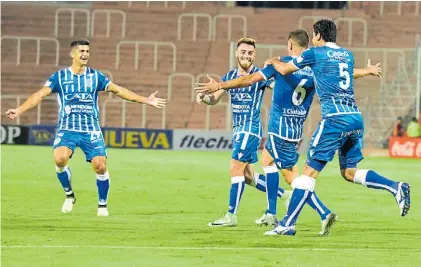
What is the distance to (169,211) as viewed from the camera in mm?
14883

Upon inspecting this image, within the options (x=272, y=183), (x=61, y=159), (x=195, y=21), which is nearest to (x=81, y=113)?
(x=61, y=159)

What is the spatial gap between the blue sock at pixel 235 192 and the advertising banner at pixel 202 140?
2164 centimetres

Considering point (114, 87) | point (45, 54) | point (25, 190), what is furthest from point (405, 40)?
point (114, 87)

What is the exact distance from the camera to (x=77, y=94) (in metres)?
14.1

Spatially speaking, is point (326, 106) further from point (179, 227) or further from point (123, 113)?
point (123, 113)

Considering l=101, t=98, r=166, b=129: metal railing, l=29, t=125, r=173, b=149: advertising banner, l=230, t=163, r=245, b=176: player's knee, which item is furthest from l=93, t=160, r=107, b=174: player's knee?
l=101, t=98, r=166, b=129: metal railing

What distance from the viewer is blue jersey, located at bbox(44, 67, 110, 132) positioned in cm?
1410

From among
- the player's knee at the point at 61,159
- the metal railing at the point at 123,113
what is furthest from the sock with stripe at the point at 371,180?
the metal railing at the point at 123,113

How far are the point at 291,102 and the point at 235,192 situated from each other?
1220 millimetres

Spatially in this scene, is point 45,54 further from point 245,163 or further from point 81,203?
point 245,163

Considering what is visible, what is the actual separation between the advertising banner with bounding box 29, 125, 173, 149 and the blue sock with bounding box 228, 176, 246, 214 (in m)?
22.0

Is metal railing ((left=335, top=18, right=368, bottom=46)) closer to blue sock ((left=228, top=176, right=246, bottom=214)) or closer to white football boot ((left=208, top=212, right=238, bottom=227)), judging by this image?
blue sock ((left=228, top=176, right=246, bottom=214))

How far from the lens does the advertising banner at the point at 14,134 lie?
35.1m

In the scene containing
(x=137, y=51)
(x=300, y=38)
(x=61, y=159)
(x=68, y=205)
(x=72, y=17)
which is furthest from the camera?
(x=72, y=17)
